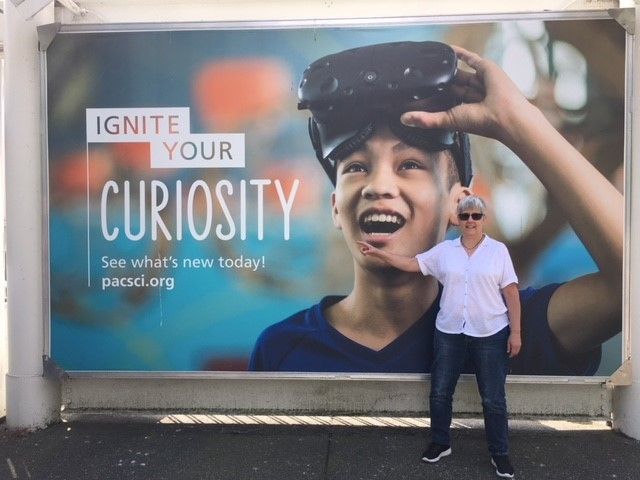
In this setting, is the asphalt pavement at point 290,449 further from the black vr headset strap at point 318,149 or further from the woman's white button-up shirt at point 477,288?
the black vr headset strap at point 318,149

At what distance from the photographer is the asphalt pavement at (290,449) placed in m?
3.60

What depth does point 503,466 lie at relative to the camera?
3504 mm

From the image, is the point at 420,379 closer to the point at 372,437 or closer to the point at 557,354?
the point at 372,437

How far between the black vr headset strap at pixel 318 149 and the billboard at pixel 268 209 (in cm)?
5

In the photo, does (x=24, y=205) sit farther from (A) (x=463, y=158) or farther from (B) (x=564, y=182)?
(B) (x=564, y=182)

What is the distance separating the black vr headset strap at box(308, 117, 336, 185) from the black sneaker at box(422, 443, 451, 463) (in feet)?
6.15

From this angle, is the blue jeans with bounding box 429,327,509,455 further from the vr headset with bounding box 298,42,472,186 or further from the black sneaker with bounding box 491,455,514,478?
the vr headset with bounding box 298,42,472,186

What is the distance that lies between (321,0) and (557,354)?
9.86ft

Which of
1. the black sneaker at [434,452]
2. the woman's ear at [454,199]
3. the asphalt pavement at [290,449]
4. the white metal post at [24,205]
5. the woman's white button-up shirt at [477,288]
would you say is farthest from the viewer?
the white metal post at [24,205]

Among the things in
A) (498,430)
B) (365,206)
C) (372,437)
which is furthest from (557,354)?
(365,206)

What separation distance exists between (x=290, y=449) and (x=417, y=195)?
1.95 meters

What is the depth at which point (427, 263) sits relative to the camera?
12.3ft

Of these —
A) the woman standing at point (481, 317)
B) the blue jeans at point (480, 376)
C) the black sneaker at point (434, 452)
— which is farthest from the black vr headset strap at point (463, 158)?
the black sneaker at point (434, 452)

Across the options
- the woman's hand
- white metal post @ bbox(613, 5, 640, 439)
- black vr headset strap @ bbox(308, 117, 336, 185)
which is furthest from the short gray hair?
white metal post @ bbox(613, 5, 640, 439)
